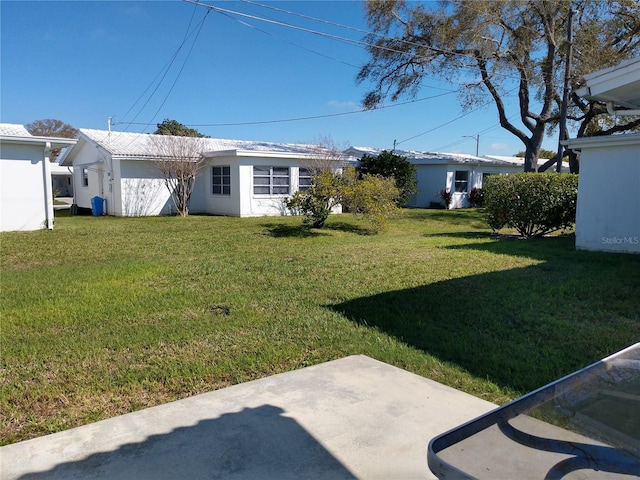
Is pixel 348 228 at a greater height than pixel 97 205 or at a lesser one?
lesser

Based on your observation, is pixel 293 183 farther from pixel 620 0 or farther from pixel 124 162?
pixel 620 0

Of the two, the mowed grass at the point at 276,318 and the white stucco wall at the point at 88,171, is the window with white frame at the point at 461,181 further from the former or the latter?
the white stucco wall at the point at 88,171

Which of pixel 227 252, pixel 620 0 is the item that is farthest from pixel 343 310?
pixel 620 0

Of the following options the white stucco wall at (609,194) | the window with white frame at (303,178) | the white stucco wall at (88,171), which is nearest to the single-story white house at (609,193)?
the white stucco wall at (609,194)

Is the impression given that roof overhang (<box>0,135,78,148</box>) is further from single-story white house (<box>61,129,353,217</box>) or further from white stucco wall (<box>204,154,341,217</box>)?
white stucco wall (<box>204,154,341,217</box>)

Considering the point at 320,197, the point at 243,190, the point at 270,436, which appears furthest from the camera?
the point at 243,190

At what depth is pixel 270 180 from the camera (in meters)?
19.4

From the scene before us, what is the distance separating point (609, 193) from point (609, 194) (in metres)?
0.02

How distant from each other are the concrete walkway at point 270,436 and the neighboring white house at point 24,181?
12733mm

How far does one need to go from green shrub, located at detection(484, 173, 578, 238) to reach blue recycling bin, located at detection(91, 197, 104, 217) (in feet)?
51.1

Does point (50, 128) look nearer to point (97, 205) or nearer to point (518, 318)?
point (97, 205)

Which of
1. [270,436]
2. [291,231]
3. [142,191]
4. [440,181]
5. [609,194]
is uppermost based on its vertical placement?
[440,181]

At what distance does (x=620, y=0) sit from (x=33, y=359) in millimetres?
24986

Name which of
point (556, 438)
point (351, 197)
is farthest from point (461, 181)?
point (556, 438)
